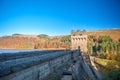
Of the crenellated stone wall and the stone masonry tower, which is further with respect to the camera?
the crenellated stone wall

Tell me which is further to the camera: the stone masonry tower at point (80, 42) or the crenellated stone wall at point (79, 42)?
the crenellated stone wall at point (79, 42)

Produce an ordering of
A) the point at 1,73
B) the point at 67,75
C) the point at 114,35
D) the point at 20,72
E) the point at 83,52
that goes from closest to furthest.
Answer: the point at 1,73, the point at 20,72, the point at 67,75, the point at 83,52, the point at 114,35

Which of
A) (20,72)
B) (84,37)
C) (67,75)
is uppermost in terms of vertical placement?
(84,37)

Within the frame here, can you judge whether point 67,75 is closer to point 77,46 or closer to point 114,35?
point 77,46

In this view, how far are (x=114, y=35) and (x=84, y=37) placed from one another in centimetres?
8466

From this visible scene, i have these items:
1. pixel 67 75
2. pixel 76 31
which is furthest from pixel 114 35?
pixel 67 75

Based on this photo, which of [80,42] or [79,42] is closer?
[80,42]

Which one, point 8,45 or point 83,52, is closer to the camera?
point 83,52

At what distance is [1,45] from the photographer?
9150 centimetres

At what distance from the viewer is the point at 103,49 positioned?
71750mm

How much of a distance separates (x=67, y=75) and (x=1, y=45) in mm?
88292

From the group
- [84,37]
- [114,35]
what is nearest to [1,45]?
[84,37]

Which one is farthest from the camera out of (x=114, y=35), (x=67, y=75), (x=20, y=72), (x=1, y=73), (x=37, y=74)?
(x=114, y=35)

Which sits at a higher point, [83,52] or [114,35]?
[114,35]
